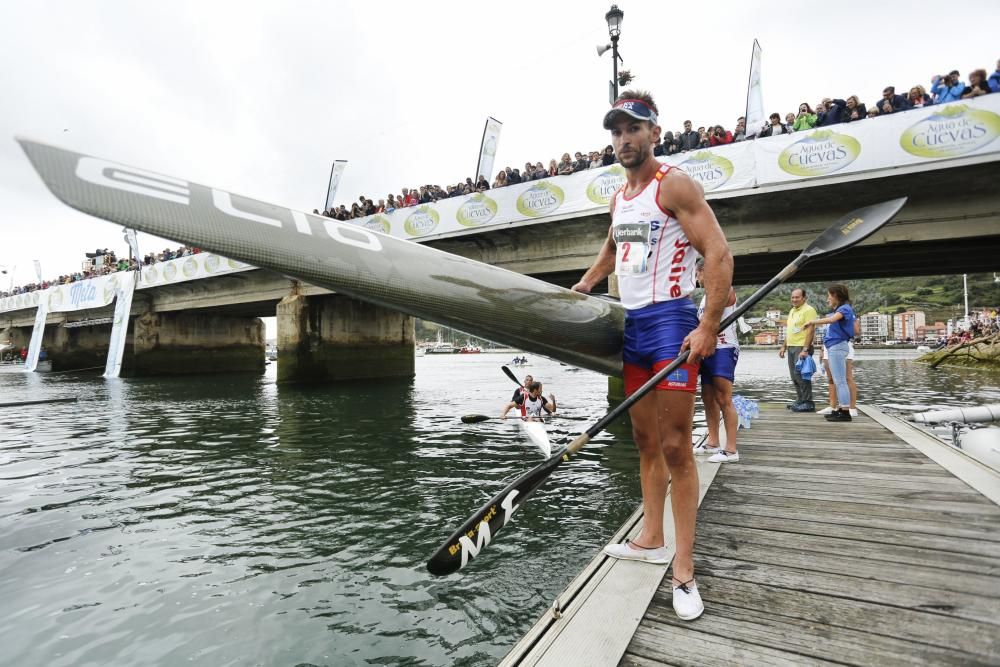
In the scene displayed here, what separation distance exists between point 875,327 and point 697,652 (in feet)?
567

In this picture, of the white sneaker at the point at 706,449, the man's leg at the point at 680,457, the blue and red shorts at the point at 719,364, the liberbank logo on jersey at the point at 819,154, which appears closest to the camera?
the man's leg at the point at 680,457

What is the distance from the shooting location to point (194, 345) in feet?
118

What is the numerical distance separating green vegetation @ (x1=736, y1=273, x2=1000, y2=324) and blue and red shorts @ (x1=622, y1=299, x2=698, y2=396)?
118290 millimetres

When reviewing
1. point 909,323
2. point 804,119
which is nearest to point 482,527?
point 804,119

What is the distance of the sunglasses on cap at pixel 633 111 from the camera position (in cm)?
261

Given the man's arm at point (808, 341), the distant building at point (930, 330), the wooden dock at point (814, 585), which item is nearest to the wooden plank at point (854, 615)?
the wooden dock at point (814, 585)

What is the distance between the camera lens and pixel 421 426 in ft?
38.8

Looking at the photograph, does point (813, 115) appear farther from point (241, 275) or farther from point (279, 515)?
point (241, 275)

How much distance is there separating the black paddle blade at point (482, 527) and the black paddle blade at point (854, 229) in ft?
7.54

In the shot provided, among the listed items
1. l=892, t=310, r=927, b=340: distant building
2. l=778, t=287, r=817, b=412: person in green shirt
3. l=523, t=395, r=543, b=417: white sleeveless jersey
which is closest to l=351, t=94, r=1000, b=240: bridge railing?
l=778, t=287, r=817, b=412: person in green shirt

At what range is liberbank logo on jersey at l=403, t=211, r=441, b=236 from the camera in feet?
55.8

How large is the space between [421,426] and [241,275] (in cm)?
1828

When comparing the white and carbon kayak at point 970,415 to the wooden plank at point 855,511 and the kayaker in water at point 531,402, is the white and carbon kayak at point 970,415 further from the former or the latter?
the kayaker in water at point 531,402

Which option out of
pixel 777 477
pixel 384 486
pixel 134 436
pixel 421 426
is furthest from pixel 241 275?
pixel 777 477
